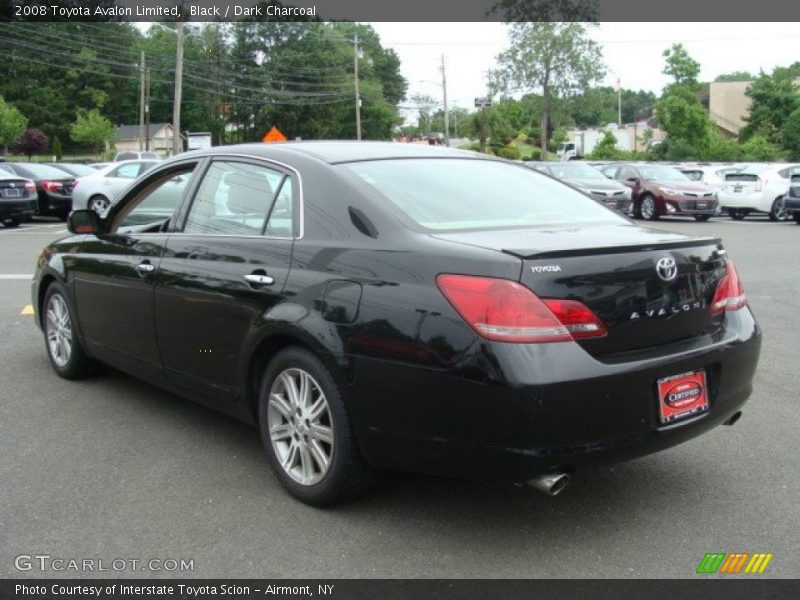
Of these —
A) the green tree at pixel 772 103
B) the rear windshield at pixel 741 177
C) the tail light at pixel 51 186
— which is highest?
the green tree at pixel 772 103

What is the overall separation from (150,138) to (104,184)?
6345 cm

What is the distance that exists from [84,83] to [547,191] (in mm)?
83740

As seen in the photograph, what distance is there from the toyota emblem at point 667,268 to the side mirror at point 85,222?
3678 mm

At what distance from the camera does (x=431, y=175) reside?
13.5 feet

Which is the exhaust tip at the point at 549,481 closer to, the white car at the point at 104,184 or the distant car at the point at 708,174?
the white car at the point at 104,184

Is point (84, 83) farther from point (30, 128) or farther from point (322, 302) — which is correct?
point (322, 302)

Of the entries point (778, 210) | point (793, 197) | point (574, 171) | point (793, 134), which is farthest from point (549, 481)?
point (793, 134)

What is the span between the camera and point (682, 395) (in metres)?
3.35

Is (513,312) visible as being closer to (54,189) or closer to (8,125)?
(54,189)

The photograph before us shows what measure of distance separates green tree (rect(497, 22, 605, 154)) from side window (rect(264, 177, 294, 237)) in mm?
52329

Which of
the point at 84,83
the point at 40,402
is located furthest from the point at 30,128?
the point at 40,402

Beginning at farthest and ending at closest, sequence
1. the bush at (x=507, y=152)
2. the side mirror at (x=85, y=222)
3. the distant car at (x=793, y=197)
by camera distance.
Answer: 1. the bush at (x=507, y=152)
2. the distant car at (x=793, y=197)
3. the side mirror at (x=85, y=222)

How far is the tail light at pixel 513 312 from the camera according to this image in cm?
301
